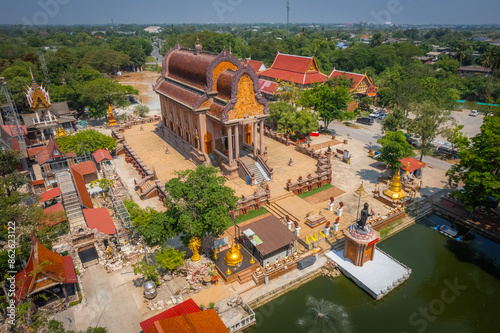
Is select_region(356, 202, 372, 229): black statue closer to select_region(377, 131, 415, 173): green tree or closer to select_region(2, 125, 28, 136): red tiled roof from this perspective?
select_region(377, 131, 415, 173): green tree

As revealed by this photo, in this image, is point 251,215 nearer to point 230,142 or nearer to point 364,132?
point 230,142

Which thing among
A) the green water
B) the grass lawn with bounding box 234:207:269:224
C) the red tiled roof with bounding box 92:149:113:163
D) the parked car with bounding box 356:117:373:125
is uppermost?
the red tiled roof with bounding box 92:149:113:163

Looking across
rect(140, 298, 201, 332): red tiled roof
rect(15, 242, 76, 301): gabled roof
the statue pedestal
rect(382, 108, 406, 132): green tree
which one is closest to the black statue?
the statue pedestal

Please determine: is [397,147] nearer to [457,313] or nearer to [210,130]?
[457,313]

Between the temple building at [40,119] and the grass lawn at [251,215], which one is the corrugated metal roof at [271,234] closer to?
the grass lawn at [251,215]

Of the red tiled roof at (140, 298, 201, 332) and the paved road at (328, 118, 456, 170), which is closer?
the red tiled roof at (140, 298, 201, 332)

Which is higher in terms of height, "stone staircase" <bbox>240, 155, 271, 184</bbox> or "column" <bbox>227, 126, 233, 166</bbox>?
"column" <bbox>227, 126, 233, 166</bbox>

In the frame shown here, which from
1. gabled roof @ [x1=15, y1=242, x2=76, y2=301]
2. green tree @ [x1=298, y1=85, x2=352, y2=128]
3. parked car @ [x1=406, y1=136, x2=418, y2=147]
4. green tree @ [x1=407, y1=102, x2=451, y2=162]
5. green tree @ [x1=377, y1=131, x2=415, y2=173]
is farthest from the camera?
green tree @ [x1=298, y1=85, x2=352, y2=128]

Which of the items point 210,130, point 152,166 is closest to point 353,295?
point 210,130
